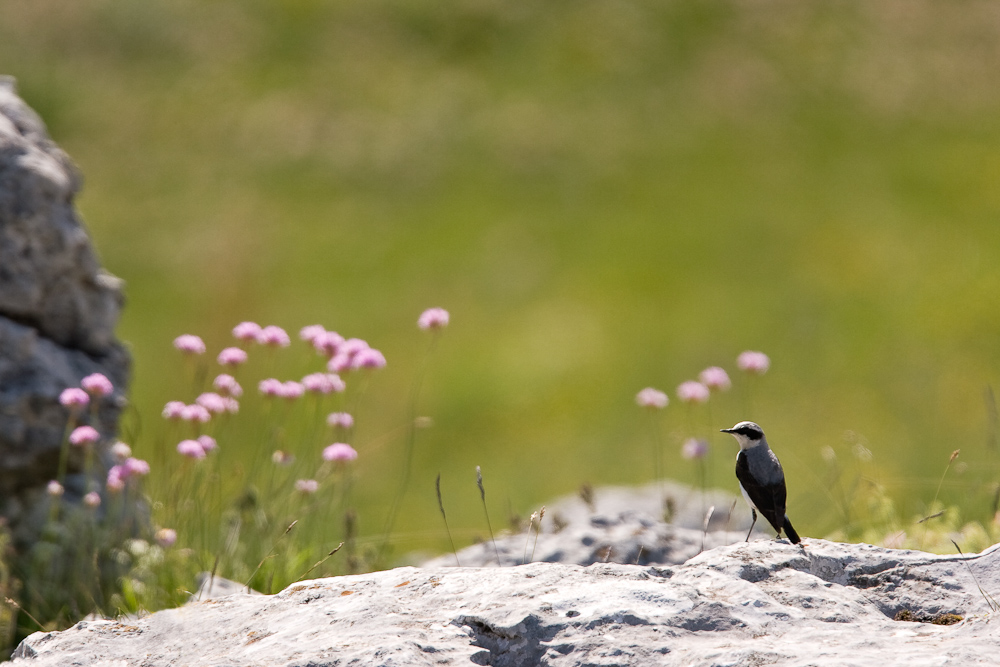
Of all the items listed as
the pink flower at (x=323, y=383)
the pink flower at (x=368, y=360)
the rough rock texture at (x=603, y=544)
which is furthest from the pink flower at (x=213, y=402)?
the rough rock texture at (x=603, y=544)

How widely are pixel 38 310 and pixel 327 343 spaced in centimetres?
196

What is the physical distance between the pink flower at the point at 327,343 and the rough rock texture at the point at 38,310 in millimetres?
1686

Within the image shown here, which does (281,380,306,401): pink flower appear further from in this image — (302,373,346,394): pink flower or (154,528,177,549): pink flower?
(154,528,177,549): pink flower

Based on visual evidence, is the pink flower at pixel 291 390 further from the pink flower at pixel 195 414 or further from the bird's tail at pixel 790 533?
the bird's tail at pixel 790 533

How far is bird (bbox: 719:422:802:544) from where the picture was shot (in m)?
3.10

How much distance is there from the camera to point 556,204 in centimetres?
1342

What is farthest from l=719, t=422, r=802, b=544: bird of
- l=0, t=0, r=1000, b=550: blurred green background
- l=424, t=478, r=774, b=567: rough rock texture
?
l=0, t=0, r=1000, b=550: blurred green background

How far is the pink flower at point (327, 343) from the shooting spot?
180 inches

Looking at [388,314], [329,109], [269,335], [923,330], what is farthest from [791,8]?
[269,335]

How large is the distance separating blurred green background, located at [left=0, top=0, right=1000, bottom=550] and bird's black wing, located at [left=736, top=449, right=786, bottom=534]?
6.58 meters

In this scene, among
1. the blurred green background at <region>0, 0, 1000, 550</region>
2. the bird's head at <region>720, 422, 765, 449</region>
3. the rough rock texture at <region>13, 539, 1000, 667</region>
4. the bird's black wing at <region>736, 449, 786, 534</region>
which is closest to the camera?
the rough rock texture at <region>13, 539, 1000, 667</region>

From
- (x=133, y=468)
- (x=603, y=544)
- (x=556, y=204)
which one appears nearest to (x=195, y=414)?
(x=133, y=468)

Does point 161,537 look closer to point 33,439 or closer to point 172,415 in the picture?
point 172,415

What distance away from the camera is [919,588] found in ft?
8.68
